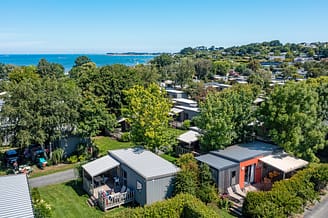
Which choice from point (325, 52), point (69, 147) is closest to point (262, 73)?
point (69, 147)

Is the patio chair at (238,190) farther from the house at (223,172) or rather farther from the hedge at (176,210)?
the hedge at (176,210)

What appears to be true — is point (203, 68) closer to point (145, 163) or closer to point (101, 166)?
point (145, 163)

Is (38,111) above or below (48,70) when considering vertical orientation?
below

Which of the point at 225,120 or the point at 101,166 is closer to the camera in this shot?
the point at 101,166

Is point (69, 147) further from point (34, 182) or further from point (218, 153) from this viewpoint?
point (218, 153)

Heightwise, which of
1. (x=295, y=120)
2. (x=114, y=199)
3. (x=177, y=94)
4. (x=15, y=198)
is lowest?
(x=114, y=199)

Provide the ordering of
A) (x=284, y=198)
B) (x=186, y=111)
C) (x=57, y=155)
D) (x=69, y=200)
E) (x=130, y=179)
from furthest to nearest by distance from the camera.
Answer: (x=186, y=111), (x=57, y=155), (x=69, y=200), (x=130, y=179), (x=284, y=198)

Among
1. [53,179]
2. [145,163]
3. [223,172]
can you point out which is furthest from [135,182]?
[53,179]
